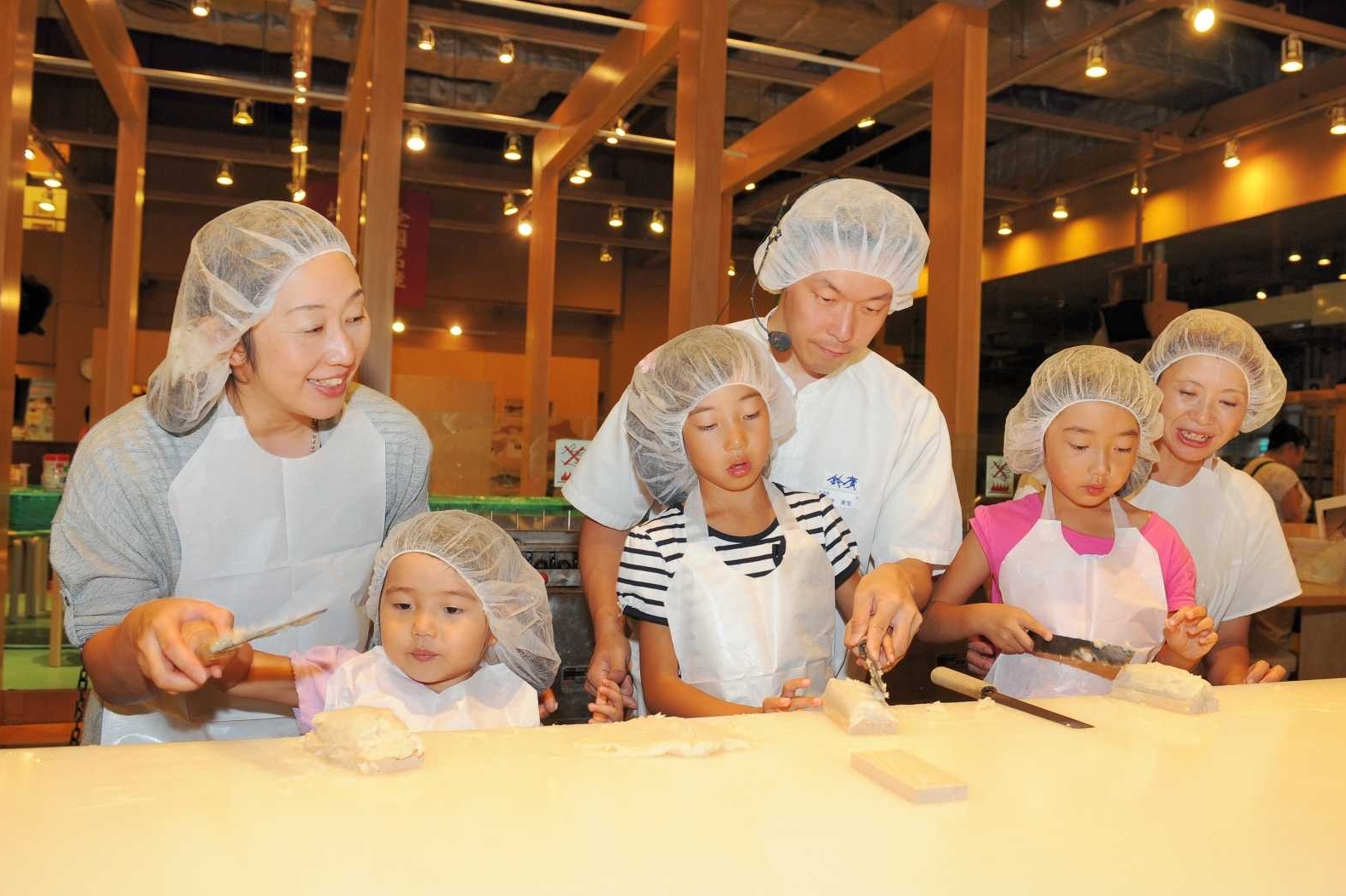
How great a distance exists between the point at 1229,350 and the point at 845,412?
1.04 metres

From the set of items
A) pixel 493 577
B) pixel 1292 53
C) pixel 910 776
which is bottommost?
pixel 910 776

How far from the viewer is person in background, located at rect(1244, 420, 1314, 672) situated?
4.51 meters

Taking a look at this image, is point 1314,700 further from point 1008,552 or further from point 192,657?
point 192,657

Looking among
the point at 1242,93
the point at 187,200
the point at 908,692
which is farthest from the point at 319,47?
the point at 1242,93

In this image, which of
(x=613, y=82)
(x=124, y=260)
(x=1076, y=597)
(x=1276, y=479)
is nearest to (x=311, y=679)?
(x=1076, y=597)

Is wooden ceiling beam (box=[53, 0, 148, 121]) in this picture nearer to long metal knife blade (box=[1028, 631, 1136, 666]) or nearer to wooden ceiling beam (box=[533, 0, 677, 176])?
wooden ceiling beam (box=[533, 0, 677, 176])

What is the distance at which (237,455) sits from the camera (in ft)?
5.90

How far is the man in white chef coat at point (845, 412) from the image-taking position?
85.4 inches

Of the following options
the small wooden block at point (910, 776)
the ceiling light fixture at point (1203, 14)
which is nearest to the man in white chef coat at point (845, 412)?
the small wooden block at point (910, 776)

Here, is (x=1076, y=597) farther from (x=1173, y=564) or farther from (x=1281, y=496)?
(x=1281, y=496)

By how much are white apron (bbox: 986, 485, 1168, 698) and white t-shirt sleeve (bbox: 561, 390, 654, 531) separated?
828mm

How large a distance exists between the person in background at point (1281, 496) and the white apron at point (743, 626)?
2.87 m

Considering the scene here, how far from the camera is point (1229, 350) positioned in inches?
101

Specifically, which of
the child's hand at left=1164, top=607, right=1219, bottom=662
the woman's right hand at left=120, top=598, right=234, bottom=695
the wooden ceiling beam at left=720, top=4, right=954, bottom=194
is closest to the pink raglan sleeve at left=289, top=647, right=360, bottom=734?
the woman's right hand at left=120, top=598, right=234, bottom=695
